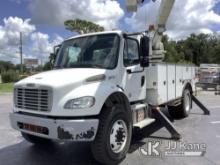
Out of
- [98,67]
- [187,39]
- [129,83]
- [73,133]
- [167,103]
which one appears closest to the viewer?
[73,133]

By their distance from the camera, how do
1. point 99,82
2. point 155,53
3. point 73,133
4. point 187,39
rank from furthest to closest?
point 187,39
point 155,53
point 99,82
point 73,133

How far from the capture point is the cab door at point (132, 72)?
613 cm

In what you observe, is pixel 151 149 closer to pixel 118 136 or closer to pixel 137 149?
pixel 137 149

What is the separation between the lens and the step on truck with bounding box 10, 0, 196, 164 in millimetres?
4844

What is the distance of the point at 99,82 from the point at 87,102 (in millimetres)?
594

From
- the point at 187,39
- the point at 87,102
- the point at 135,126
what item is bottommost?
the point at 135,126

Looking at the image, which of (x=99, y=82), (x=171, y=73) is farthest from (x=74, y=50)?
(x=171, y=73)

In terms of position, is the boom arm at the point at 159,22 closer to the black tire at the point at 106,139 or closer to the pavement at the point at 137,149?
the pavement at the point at 137,149

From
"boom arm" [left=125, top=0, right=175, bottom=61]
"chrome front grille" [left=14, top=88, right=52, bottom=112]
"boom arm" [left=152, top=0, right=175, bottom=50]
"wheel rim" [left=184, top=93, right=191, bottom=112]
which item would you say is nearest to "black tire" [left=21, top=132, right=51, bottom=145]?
"chrome front grille" [left=14, top=88, right=52, bottom=112]

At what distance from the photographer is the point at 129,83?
6270mm

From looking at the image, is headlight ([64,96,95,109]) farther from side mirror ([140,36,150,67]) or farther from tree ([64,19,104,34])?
tree ([64,19,104,34])

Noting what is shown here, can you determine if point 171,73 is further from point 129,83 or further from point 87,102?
point 87,102

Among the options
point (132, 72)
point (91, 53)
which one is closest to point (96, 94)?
point (91, 53)

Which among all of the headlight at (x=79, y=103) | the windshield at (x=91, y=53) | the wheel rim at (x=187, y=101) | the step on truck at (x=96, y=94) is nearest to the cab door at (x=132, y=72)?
the step on truck at (x=96, y=94)
